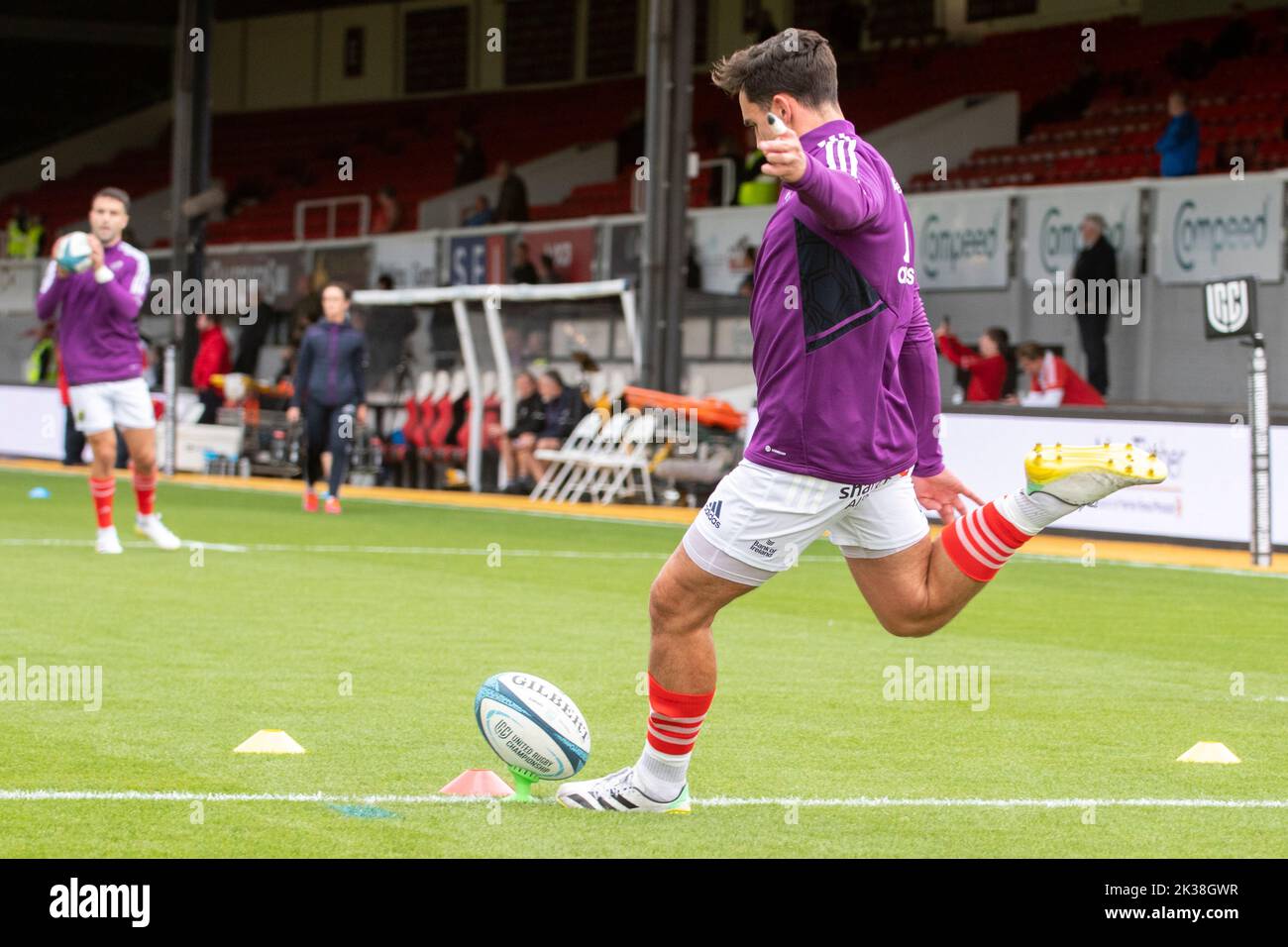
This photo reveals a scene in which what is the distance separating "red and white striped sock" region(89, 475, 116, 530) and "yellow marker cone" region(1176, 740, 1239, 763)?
8.90m

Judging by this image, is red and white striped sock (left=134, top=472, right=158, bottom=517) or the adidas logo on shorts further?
red and white striped sock (left=134, top=472, right=158, bottom=517)

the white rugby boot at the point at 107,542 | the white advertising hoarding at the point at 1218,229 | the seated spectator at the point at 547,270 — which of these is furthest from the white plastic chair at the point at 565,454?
the white rugby boot at the point at 107,542

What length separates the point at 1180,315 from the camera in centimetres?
2198

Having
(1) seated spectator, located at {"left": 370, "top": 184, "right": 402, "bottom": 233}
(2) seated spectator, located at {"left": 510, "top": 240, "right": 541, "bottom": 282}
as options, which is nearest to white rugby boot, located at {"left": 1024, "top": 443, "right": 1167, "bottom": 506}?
(2) seated spectator, located at {"left": 510, "top": 240, "right": 541, "bottom": 282}

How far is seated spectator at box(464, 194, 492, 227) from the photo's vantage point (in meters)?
30.3

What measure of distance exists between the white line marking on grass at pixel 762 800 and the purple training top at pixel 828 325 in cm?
103

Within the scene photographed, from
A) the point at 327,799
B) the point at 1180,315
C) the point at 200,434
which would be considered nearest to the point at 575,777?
the point at 327,799

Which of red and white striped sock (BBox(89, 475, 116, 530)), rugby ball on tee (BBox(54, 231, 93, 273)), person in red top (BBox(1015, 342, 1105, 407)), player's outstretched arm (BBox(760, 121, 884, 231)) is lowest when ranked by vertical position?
red and white striped sock (BBox(89, 475, 116, 530))

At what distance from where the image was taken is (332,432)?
63.4ft

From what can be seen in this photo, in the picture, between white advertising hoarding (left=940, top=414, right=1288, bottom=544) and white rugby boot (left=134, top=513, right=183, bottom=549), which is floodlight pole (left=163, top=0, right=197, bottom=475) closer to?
white advertising hoarding (left=940, top=414, right=1288, bottom=544)

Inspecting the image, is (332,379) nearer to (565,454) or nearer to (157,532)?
(565,454)

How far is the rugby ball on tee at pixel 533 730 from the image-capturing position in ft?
19.1

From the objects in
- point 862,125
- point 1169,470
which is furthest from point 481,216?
point 1169,470

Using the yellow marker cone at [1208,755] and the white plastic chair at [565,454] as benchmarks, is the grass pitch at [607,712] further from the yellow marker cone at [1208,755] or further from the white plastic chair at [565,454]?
the white plastic chair at [565,454]
